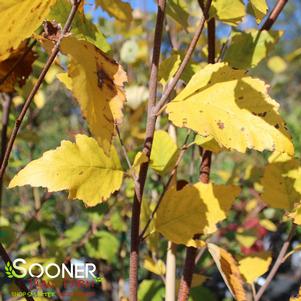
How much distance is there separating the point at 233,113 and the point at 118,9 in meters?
0.30

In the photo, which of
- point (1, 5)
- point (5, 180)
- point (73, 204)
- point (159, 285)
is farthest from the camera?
point (73, 204)

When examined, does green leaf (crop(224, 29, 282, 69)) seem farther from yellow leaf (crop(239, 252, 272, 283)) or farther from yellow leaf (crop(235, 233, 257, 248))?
yellow leaf (crop(235, 233, 257, 248))

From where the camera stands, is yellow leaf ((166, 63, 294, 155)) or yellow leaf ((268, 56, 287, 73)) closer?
yellow leaf ((166, 63, 294, 155))

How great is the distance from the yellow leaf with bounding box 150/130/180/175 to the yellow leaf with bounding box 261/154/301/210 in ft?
0.43

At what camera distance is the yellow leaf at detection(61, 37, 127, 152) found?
35 cm

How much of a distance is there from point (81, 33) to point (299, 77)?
13719 mm

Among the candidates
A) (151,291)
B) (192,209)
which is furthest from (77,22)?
(151,291)

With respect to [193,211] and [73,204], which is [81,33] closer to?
[193,211]

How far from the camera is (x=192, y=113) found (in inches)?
16.3

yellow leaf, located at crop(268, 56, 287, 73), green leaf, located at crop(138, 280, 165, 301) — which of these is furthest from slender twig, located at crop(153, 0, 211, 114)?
yellow leaf, located at crop(268, 56, 287, 73)

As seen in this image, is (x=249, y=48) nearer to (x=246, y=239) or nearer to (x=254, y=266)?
(x=254, y=266)

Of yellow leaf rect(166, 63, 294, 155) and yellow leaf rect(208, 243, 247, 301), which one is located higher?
yellow leaf rect(166, 63, 294, 155)

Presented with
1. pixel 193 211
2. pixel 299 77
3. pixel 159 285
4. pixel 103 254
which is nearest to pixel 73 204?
pixel 103 254

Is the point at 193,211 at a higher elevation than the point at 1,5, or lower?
lower
